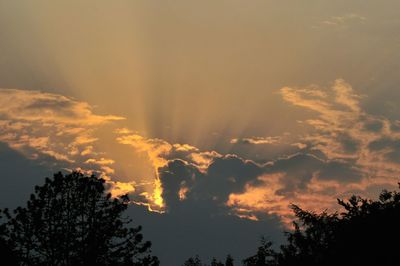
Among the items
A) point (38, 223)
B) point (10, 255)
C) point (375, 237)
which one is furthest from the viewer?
point (38, 223)

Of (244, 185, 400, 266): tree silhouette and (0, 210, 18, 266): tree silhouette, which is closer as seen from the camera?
(244, 185, 400, 266): tree silhouette

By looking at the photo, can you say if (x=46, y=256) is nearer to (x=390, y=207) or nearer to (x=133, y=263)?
(x=133, y=263)

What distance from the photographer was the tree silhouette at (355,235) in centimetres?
2541

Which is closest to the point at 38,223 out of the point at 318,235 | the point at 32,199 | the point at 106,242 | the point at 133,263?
the point at 32,199

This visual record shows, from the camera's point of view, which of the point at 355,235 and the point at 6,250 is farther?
the point at 6,250

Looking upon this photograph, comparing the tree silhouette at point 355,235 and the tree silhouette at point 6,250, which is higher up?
the tree silhouette at point 6,250

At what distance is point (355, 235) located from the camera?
27.1 metres

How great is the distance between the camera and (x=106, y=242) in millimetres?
44812

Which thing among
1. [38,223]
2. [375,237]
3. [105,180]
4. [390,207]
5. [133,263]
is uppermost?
[105,180]

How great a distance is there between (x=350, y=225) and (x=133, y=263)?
23.2 meters

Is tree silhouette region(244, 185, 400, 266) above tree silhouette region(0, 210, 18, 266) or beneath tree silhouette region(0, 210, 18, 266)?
beneath

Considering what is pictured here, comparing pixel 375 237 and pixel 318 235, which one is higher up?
pixel 318 235

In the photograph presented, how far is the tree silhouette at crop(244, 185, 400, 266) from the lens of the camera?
25.4 m

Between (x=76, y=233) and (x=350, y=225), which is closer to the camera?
(x=350, y=225)
